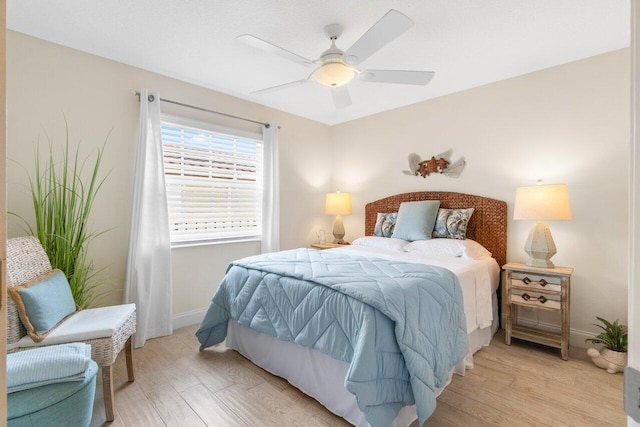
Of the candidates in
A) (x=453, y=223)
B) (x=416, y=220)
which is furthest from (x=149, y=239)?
(x=453, y=223)

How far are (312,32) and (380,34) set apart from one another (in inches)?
27.7

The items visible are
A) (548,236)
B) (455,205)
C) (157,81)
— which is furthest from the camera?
(455,205)

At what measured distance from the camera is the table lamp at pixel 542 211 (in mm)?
2502

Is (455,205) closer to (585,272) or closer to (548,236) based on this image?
(548,236)

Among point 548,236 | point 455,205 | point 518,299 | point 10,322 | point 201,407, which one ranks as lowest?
point 201,407

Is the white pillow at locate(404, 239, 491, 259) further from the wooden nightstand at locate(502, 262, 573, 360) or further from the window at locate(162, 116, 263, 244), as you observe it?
the window at locate(162, 116, 263, 244)

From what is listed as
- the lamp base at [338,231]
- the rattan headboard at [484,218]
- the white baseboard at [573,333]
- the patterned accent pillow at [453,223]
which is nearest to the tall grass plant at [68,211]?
the lamp base at [338,231]

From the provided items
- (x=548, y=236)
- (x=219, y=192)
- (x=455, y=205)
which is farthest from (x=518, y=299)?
(x=219, y=192)

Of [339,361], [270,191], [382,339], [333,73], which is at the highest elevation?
[333,73]

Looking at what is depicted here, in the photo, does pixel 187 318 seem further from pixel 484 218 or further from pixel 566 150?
pixel 566 150

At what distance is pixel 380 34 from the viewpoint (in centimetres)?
181

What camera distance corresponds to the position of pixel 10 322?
1.68m

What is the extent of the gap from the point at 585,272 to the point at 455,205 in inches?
49.3

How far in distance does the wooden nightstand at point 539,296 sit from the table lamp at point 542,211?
0.12 meters
